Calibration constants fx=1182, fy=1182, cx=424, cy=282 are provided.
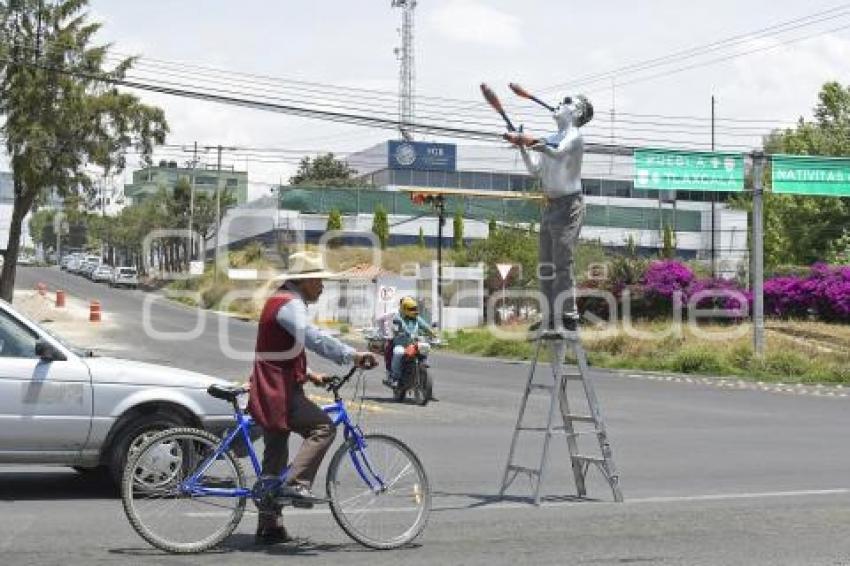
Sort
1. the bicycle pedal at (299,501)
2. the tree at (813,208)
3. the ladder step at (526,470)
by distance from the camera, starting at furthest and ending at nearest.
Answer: the tree at (813,208), the ladder step at (526,470), the bicycle pedal at (299,501)

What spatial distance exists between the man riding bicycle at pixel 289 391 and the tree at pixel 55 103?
25.2m

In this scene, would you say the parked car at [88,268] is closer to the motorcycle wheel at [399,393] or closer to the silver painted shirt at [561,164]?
the motorcycle wheel at [399,393]

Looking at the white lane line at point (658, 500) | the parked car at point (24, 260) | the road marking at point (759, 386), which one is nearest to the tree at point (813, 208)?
the road marking at point (759, 386)

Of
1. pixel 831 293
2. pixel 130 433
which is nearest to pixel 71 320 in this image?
pixel 831 293

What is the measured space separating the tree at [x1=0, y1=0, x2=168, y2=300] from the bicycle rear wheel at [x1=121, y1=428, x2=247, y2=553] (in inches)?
1002

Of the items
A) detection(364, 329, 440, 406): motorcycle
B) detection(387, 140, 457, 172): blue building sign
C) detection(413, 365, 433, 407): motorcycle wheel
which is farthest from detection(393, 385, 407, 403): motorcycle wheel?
detection(387, 140, 457, 172): blue building sign

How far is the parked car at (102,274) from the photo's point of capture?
3479 inches

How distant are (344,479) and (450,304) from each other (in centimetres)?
4222

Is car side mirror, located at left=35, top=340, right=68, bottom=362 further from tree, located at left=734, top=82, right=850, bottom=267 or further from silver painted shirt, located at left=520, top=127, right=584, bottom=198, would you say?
tree, located at left=734, top=82, right=850, bottom=267

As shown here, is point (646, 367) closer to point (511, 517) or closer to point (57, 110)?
point (57, 110)

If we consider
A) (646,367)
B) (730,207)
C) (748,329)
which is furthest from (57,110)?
(730,207)

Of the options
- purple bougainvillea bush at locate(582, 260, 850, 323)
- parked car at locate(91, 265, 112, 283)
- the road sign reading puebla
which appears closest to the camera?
the road sign reading puebla

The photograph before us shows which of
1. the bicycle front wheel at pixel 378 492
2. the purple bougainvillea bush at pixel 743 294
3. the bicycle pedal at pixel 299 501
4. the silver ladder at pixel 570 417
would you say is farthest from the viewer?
the purple bougainvillea bush at pixel 743 294

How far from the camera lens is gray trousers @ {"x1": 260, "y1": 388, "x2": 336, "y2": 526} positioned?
7676mm
